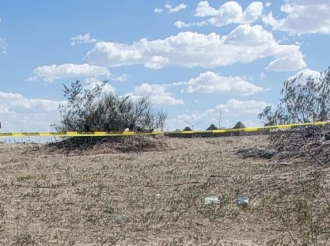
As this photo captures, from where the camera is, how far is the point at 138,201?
1015 centimetres

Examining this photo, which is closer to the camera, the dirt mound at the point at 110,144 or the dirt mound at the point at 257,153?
the dirt mound at the point at 257,153

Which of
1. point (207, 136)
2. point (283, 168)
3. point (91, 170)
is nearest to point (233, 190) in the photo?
point (283, 168)

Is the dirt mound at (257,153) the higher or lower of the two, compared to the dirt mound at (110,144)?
lower

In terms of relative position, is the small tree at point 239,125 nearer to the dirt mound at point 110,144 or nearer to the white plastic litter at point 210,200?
the dirt mound at point 110,144

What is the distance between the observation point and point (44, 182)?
1201cm

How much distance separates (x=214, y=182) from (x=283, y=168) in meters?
1.70

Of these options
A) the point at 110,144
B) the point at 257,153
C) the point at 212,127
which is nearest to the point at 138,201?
the point at 257,153

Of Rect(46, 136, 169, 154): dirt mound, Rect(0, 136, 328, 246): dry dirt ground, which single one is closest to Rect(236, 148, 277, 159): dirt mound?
Rect(0, 136, 328, 246): dry dirt ground

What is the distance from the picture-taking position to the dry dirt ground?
8086mm

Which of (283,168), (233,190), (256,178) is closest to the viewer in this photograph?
(233,190)

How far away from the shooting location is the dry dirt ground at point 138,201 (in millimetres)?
8086

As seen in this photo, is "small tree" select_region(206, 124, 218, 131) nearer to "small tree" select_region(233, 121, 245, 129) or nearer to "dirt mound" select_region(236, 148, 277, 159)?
"small tree" select_region(233, 121, 245, 129)

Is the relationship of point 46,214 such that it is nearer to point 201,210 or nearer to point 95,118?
point 201,210

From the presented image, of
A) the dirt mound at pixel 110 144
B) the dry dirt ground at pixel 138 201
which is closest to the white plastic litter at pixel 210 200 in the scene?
the dry dirt ground at pixel 138 201
